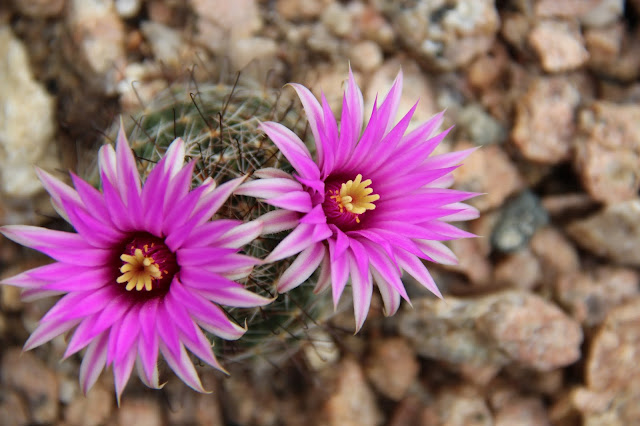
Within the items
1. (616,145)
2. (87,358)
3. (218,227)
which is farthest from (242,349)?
(616,145)

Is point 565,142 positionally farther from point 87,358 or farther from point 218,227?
point 87,358

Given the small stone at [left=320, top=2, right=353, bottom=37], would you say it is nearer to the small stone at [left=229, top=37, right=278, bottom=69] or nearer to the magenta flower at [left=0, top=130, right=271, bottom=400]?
the small stone at [left=229, top=37, right=278, bottom=69]

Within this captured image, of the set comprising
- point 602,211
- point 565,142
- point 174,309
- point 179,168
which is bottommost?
point 602,211

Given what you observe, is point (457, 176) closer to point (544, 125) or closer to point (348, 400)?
point (544, 125)

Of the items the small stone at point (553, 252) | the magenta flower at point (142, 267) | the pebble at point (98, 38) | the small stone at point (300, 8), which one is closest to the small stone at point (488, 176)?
the small stone at point (553, 252)

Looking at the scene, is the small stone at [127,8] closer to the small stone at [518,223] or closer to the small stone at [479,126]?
the small stone at [479,126]
